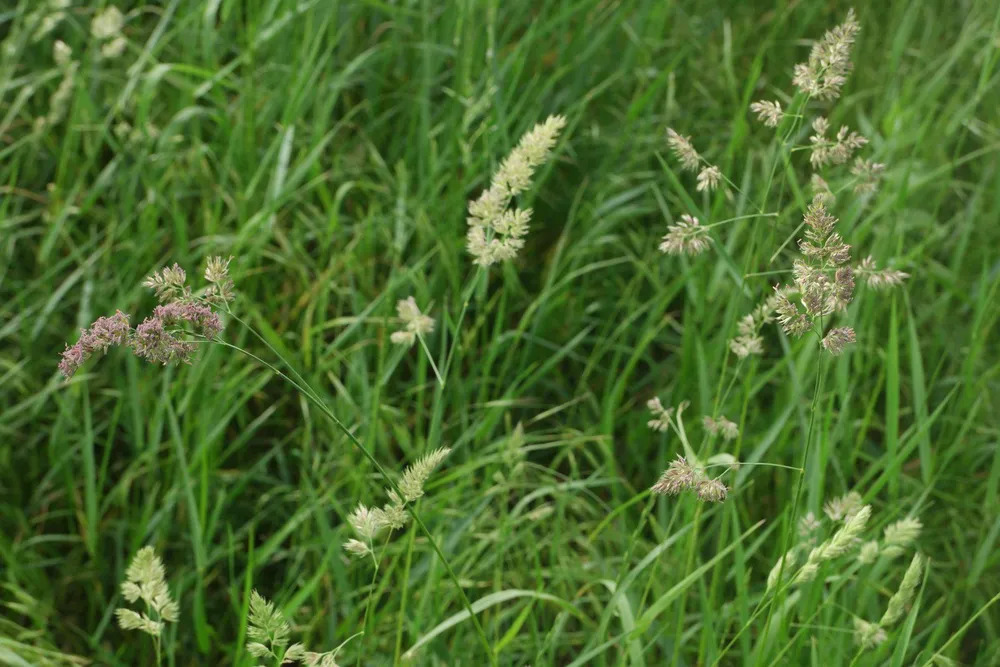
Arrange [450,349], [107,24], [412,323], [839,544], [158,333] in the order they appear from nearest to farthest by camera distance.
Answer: [158,333]
[839,544]
[412,323]
[450,349]
[107,24]

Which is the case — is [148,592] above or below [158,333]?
below

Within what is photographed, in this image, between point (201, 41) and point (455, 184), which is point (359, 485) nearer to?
point (455, 184)

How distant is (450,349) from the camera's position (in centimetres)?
173

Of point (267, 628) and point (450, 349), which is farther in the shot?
point (450, 349)

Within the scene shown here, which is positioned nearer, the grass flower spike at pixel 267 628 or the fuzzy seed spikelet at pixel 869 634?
the grass flower spike at pixel 267 628

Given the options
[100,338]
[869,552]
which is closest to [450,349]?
[869,552]

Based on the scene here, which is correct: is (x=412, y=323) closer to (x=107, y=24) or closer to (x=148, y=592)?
(x=148, y=592)

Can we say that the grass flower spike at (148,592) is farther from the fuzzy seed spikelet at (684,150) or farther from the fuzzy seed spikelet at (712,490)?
the fuzzy seed spikelet at (684,150)

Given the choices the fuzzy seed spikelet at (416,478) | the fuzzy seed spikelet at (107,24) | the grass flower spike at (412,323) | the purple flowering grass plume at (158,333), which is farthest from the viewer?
the fuzzy seed spikelet at (107,24)

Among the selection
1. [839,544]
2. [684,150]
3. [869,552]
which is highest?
[684,150]

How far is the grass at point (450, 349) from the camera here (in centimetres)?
167

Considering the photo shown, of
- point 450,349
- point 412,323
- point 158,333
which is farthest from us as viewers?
point 450,349

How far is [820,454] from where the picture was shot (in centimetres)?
145

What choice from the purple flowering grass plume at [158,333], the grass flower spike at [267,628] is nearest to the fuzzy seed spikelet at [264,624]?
the grass flower spike at [267,628]
